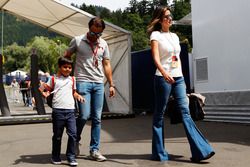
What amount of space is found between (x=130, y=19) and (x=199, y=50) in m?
75.1

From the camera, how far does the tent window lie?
1144 centimetres

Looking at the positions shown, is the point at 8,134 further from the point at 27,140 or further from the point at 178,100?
the point at 178,100

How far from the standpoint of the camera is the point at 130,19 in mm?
85562

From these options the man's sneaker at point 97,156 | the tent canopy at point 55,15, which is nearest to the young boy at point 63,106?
the man's sneaker at point 97,156

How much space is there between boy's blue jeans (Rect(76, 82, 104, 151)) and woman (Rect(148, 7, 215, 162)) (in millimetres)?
805

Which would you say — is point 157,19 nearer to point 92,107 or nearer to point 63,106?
point 92,107

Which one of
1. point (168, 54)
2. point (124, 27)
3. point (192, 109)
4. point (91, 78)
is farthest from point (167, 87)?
point (124, 27)

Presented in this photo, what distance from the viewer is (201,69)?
38.1 ft

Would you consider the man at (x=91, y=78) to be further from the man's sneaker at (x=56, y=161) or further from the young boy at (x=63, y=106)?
the man's sneaker at (x=56, y=161)

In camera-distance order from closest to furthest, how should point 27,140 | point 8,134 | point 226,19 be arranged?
point 27,140, point 8,134, point 226,19

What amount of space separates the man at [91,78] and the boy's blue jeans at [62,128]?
0.69 feet

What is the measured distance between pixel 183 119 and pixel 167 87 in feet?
1.55

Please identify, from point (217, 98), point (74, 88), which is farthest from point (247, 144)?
point (217, 98)

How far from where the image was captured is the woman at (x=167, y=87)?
509 cm
